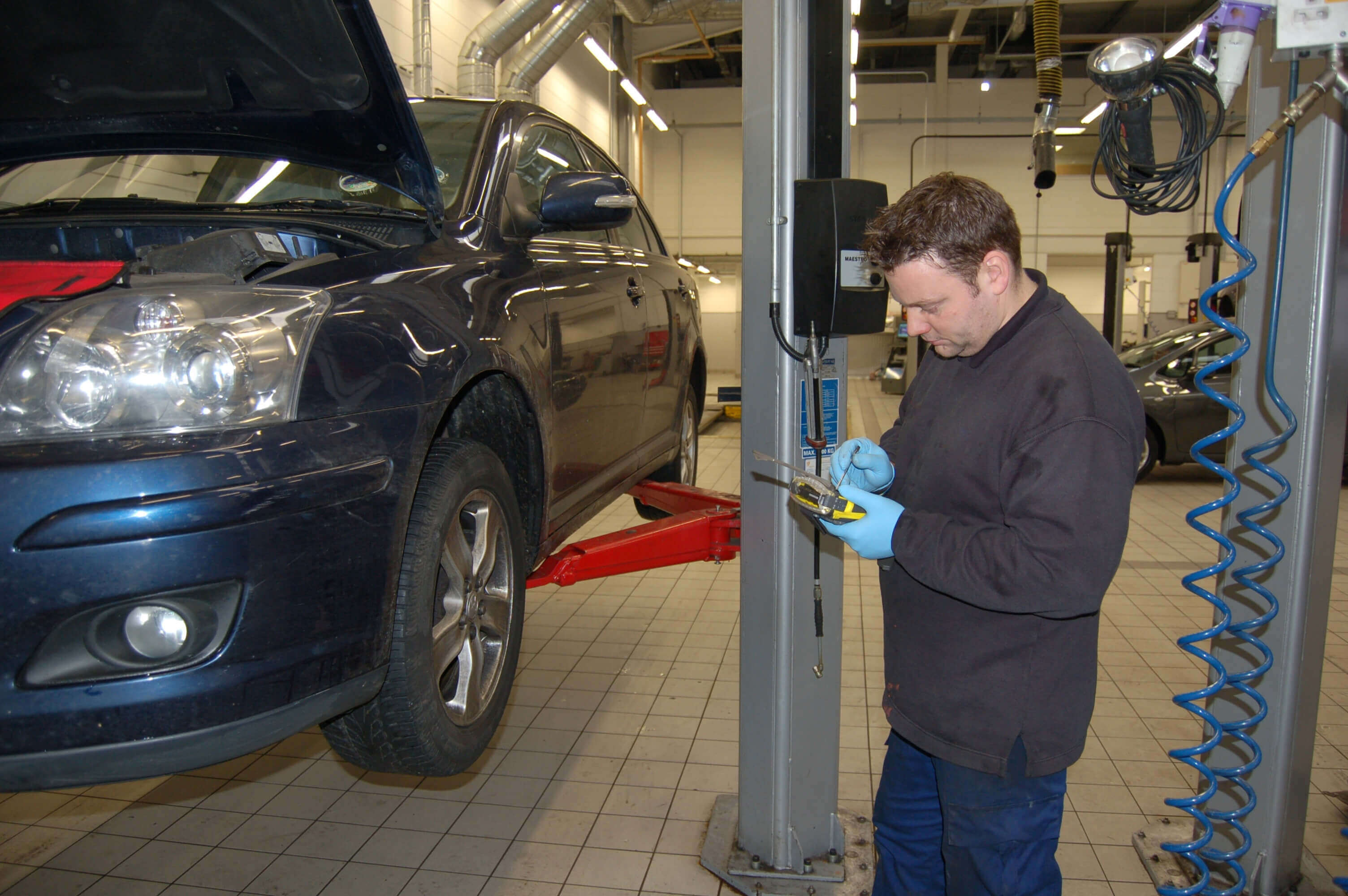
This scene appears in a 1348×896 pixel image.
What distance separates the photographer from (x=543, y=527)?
7.18 ft

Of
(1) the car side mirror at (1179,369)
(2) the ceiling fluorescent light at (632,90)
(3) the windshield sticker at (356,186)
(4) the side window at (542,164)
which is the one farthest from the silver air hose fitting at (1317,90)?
(2) the ceiling fluorescent light at (632,90)

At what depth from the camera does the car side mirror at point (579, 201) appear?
2105mm

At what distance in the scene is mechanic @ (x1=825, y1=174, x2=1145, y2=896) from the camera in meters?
1.30

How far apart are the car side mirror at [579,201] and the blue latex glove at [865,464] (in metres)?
0.80

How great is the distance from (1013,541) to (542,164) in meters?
1.86

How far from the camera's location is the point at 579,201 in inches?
82.9

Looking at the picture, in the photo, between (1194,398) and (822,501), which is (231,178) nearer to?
(822,501)

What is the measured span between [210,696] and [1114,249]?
974cm

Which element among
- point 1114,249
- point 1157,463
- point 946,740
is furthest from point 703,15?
point 946,740

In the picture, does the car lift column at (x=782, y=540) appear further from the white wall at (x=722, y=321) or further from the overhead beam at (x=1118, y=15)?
the white wall at (x=722, y=321)

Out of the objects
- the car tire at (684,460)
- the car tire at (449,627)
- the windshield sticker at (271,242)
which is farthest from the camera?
the car tire at (684,460)

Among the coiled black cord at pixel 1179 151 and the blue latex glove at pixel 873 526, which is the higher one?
the coiled black cord at pixel 1179 151

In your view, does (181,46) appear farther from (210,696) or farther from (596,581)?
(596,581)

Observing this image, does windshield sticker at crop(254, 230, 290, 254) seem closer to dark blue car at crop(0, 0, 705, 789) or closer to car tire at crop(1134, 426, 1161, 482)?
dark blue car at crop(0, 0, 705, 789)
